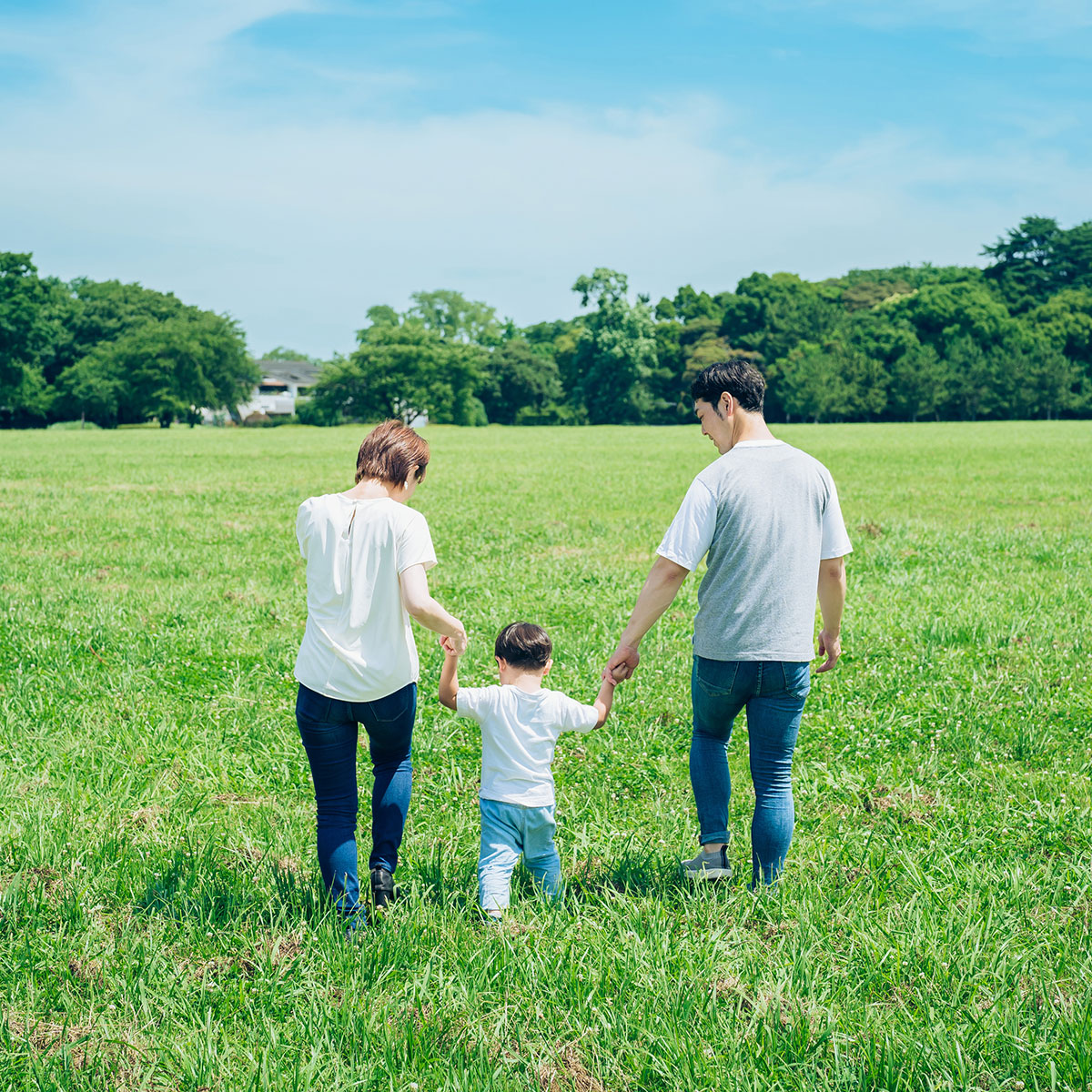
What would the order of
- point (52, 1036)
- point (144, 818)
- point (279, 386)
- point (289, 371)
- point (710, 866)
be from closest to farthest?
point (52, 1036)
point (710, 866)
point (144, 818)
point (279, 386)
point (289, 371)

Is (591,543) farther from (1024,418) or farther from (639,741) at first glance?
(1024,418)

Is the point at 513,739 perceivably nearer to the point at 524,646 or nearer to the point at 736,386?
the point at 524,646

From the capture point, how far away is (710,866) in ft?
13.0

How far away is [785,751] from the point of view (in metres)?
3.80

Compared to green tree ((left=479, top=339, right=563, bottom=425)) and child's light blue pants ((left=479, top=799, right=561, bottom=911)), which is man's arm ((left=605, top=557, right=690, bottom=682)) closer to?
child's light blue pants ((left=479, top=799, right=561, bottom=911))

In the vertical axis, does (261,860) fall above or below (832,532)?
below

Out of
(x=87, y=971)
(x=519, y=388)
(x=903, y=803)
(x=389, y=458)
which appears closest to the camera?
(x=87, y=971)

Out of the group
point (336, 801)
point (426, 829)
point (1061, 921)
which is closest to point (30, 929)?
point (336, 801)

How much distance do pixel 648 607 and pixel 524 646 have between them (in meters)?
0.55

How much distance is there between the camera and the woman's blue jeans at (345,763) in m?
3.61

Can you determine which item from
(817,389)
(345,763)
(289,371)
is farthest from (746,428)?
(289,371)

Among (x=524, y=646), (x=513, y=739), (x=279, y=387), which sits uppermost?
(x=279, y=387)

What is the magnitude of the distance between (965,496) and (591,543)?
384 inches

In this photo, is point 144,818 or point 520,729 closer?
point 520,729
